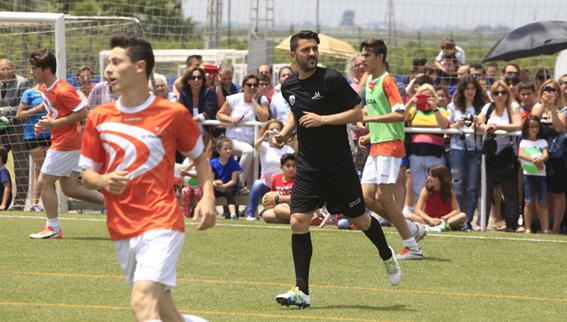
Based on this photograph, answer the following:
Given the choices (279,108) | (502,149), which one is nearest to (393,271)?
(502,149)

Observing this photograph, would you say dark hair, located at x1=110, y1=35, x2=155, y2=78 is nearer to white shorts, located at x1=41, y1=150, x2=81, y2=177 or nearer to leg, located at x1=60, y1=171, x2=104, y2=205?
white shorts, located at x1=41, y1=150, x2=81, y2=177

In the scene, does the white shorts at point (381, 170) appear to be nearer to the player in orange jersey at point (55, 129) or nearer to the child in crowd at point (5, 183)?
the player in orange jersey at point (55, 129)

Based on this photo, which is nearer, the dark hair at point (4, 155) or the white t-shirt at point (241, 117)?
the white t-shirt at point (241, 117)

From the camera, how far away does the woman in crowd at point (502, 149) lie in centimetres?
1625

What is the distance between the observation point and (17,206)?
18.5 metres

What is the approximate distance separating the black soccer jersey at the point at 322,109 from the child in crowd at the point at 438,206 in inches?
231

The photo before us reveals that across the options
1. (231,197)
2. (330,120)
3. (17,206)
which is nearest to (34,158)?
(17,206)

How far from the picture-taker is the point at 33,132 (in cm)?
1784

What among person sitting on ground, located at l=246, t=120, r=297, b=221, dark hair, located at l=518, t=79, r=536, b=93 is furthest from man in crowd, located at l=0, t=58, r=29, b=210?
dark hair, located at l=518, t=79, r=536, b=93

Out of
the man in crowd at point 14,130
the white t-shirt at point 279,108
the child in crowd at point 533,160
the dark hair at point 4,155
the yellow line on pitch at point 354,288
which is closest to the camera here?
the yellow line on pitch at point 354,288

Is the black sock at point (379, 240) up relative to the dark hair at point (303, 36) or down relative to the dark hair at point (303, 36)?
down

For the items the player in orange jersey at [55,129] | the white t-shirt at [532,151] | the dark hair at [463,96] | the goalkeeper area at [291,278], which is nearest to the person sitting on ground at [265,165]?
the goalkeeper area at [291,278]

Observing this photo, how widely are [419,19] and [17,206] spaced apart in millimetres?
8137

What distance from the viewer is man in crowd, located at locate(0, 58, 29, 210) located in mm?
18344
